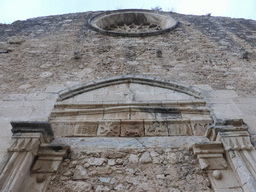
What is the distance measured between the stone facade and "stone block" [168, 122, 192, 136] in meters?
0.01

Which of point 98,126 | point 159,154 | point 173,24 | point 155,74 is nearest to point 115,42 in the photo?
point 155,74

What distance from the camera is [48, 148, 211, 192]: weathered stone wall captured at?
188cm

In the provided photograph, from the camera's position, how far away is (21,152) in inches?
79.9

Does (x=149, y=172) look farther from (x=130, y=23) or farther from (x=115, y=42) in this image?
(x=130, y=23)

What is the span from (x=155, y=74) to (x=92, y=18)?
3719 mm

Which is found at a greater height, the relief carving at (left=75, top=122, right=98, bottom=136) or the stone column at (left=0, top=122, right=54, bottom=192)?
the relief carving at (left=75, top=122, right=98, bottom=136)

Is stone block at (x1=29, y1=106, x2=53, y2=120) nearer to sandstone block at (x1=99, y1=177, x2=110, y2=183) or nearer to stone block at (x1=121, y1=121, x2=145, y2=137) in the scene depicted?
stone block at (x1=121, y1=121, x2=145, y2=137)

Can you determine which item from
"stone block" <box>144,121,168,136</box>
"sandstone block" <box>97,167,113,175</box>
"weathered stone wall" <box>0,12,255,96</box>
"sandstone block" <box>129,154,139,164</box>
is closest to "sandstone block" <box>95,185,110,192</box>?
"sandstone block" <box>97,167,113,175</box>

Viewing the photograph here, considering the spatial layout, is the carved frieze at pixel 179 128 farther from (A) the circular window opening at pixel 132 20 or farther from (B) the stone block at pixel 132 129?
(A) the circular window opening at pixel 132 20

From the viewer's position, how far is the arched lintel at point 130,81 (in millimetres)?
3168

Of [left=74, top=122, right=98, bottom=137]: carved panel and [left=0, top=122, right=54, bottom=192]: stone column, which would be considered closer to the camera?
[left=0, top=122, right=54, bottom=192]: stone column

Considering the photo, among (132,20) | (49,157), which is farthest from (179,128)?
(132,20)

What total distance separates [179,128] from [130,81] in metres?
1.32

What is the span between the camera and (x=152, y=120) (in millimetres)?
2629
